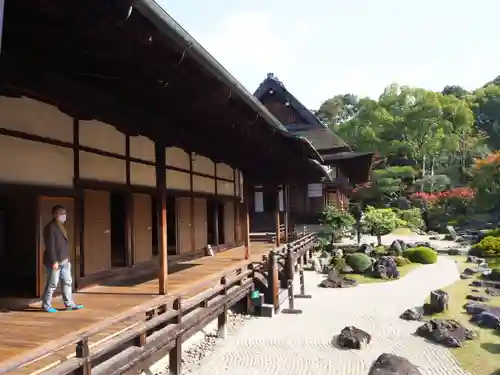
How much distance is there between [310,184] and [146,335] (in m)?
19.4

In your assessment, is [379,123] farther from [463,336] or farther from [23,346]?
[23,346]

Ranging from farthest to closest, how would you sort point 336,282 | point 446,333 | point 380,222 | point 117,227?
1. point 380,222
2. point 336,282
3. point 117,227
4. point 446,333

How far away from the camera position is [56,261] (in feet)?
17.5

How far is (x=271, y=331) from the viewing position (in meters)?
9.23

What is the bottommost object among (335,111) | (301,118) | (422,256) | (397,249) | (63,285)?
(422,256)

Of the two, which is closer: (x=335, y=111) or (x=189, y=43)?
(x=189, y=43)

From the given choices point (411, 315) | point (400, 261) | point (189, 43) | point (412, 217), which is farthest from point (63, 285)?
point (412, 217)

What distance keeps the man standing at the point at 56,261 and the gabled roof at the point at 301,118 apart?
20.7m

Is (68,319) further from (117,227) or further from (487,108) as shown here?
(487,108)

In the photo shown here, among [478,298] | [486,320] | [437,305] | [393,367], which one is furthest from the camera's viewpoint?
[478,298]

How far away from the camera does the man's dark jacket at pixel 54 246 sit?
5.34 meters

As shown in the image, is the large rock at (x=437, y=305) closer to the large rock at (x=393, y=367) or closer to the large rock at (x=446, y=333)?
the large rock at (x=446, y=333)

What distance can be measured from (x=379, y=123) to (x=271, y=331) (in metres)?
33.3

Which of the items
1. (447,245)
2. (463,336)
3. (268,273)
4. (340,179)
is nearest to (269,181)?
(268,273)
